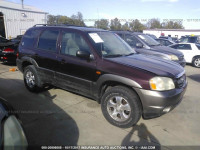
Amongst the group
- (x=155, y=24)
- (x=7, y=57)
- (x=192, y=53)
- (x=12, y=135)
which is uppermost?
(x=155, y=24)

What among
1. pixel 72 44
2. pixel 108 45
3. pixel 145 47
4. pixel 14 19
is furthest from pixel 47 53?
pixel 14 19

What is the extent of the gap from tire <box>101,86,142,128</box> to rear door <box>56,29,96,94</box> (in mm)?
501

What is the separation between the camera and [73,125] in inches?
127

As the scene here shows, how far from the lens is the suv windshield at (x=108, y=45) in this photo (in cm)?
348

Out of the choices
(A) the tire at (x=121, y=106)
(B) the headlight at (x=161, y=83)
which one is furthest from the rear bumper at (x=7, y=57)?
(B) the headlight at (x=161, y=83)

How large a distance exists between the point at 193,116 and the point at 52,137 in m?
3.04

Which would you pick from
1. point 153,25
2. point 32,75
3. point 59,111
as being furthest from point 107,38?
point 153,25

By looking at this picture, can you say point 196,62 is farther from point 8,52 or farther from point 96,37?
point 8,52

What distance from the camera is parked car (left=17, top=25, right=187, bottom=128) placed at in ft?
9.37

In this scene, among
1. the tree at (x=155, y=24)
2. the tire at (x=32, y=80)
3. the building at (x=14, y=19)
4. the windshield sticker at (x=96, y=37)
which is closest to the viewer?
the windshield sticker at (x=96, y=37)

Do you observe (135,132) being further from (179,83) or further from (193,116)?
(193,116)

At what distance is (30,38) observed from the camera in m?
4.64

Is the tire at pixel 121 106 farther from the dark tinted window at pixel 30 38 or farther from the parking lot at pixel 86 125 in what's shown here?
the dark tinted window at pixel 30 38

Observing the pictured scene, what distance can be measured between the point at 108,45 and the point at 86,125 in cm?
176
